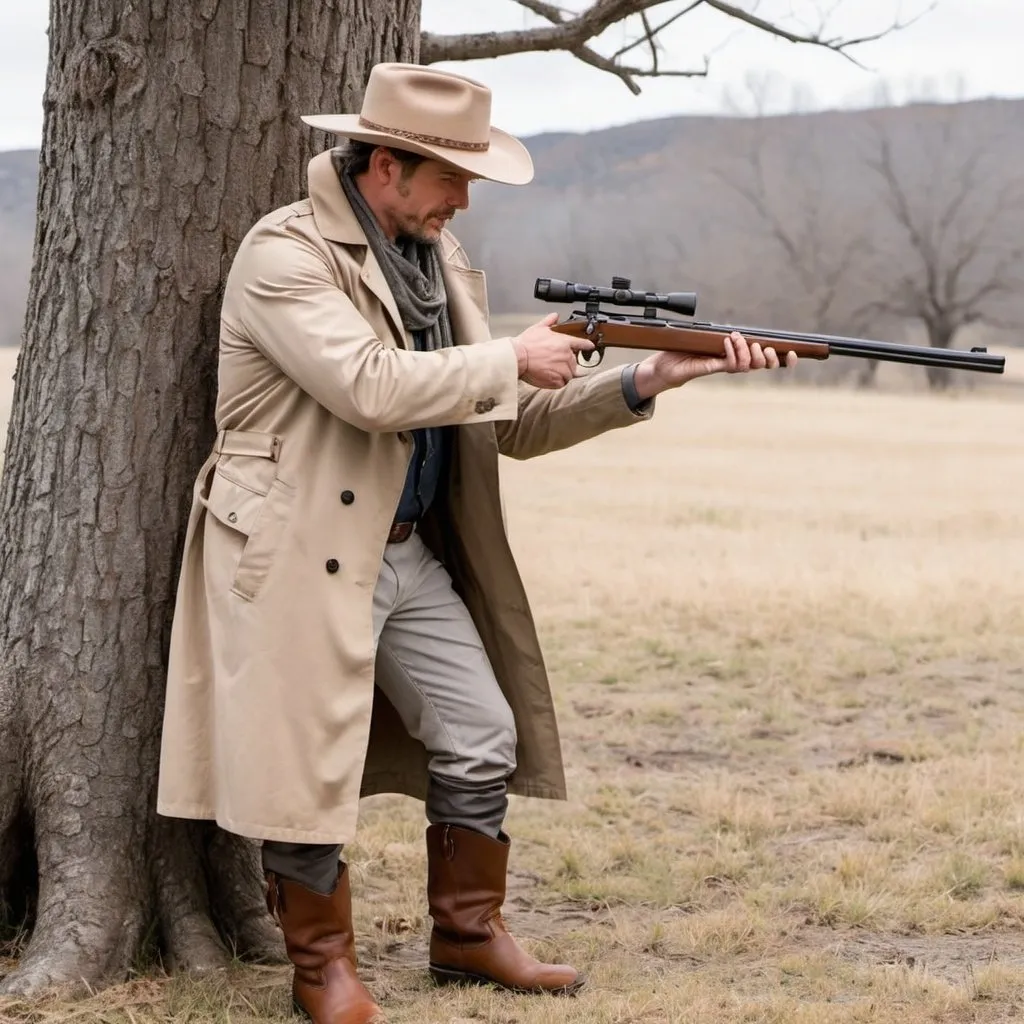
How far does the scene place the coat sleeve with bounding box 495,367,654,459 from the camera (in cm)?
426

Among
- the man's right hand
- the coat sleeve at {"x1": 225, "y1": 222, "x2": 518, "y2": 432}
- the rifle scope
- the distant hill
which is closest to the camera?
the coat sleeve at {"x1": 225, "y1": 222, "x2": 518, "y2": 432}

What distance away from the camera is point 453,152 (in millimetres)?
3779

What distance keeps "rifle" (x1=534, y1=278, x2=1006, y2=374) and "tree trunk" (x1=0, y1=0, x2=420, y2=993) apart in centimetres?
87

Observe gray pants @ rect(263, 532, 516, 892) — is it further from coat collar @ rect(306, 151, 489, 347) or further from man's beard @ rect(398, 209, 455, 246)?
man's beard @ rect(398, 209, 455, 246)

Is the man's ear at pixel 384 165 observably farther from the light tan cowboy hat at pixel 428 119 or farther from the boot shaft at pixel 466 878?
the boot shaft at pixel 466 878

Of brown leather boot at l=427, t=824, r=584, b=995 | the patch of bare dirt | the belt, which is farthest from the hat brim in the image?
the patch of bare dirt

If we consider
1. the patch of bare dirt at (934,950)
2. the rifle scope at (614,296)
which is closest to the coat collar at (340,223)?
the rifle scope at (614,296)

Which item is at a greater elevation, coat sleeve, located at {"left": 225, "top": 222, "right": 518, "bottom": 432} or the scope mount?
the scope mount

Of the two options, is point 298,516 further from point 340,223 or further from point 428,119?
point 428,119

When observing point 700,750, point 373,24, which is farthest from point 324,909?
point 700,750

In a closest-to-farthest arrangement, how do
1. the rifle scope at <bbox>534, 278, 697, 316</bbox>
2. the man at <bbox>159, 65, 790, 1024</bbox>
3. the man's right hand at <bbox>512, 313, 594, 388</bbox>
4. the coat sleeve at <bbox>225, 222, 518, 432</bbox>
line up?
1. the coat sleeve at <bbox>225, 222, 518, 432</bbox>
2. the man at <bbox>159, 65, 790, 1024</bbox>
3. the man's right hand at <bbox>512, 313, 594, 388</bbox>
4. the rifle scope at <bbox>534, 278, 697, 316</bbox>

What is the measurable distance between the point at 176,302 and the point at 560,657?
4.65m

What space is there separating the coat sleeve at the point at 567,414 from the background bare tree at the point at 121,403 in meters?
0.85

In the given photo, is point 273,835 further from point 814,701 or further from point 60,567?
point 814,701
